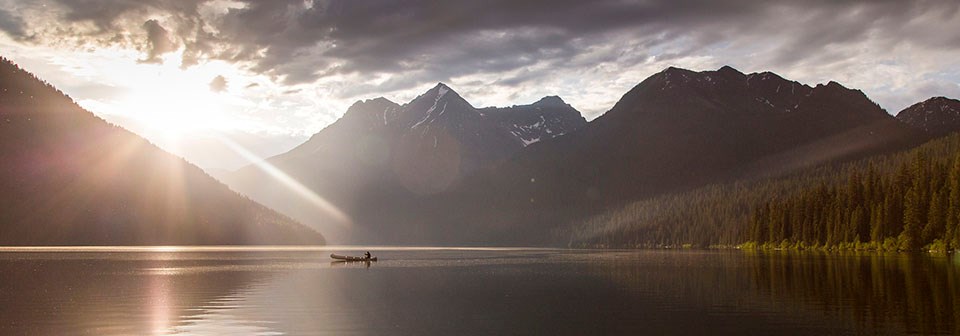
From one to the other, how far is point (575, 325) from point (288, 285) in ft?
146

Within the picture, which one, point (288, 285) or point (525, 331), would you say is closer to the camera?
point (525, 331)

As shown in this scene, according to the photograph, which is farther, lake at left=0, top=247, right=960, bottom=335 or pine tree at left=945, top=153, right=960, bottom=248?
pine tree at left=945, top=153, right=960, bottom=248

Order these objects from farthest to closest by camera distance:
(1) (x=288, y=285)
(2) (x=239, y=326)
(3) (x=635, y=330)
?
(1) (x=288, y=285)
(2) (x=239, y=326)
(3) (x=635, y=330)

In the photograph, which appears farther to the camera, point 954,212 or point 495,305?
point 954,212

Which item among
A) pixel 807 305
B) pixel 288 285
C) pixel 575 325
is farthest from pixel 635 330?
pixel 288 285

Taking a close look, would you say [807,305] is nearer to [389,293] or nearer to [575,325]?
[575,325]

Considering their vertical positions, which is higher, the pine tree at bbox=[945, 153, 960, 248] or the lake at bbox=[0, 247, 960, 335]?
the pine tree at bbox=[945, 153, 960, 248]

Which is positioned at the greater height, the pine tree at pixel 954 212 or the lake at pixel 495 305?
the pine tree at pixel 954 212

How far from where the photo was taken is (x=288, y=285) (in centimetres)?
8150

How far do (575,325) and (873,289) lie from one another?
3508 cm

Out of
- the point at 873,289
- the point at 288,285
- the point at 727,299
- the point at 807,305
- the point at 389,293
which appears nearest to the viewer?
the point at 807,305

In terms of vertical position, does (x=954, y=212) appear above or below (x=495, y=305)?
above

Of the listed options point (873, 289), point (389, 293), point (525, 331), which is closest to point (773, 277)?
point (873, 289)

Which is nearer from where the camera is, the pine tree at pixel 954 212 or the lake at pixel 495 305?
the lake at pixel 495 305
